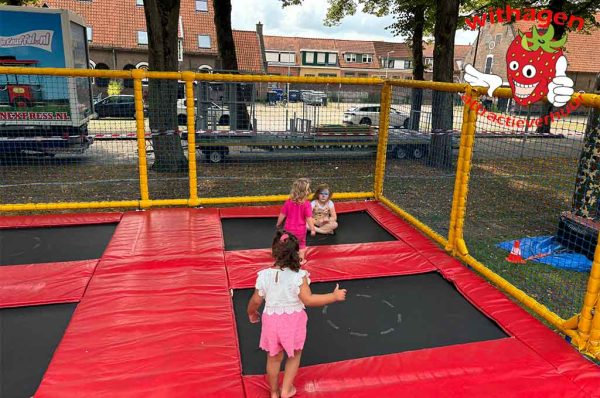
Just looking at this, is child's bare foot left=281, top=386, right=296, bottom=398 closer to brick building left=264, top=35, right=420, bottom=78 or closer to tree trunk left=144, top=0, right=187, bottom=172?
tree trunk left=144, top=0, right=187, bottom=172

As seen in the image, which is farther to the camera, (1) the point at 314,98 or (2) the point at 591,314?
(1) the point at 314,98

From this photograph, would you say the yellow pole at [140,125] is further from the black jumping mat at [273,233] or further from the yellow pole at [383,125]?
the yellow pole at [383,125]

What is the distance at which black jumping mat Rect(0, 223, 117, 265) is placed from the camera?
202 inches

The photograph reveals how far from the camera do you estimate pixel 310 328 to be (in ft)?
12.5

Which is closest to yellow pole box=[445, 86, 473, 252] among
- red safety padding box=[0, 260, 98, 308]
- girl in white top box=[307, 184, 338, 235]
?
girl in white top box=[307, 184, 338, 235]

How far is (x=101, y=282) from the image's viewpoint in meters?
4.46

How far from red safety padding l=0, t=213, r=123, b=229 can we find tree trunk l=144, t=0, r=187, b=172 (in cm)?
330

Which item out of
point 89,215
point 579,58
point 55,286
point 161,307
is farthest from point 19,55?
point 579,58

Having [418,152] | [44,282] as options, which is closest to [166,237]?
[44,282]

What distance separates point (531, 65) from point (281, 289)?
13.9 ft

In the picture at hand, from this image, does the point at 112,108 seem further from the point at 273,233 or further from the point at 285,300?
the point at 285,300

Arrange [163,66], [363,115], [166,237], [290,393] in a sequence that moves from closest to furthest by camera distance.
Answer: [290,393] < [166,237] < [163,66] < [363,115]

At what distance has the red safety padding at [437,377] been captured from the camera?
9.89ft

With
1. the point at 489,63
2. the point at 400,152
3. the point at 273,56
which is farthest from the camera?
the point at 273,56
